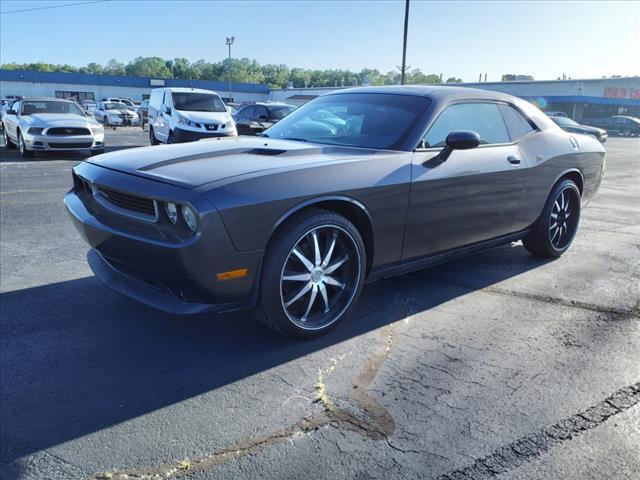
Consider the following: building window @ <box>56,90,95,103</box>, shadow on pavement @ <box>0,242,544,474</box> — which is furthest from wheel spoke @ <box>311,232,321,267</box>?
building window @ <box>56,90,95,103</box>

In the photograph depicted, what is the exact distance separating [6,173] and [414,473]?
397 inches

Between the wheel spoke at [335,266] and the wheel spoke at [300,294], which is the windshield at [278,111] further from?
the wheel spoke at [300,294]

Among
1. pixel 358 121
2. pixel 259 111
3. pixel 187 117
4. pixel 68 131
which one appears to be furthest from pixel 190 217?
pixel 259 111

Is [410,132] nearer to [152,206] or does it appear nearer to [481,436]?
[152,206]

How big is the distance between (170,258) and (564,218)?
157 inches

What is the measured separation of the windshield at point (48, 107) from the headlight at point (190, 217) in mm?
12068

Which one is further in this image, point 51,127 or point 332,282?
point 51,127

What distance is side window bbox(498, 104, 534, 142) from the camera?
4500mm

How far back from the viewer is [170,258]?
264cm

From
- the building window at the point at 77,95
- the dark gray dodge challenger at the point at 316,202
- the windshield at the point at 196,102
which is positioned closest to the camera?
the dark gray dodge challenger at the point at 316,202

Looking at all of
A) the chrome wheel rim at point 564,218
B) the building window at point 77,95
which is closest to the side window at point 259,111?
the chrome wheel rim at point 564,218

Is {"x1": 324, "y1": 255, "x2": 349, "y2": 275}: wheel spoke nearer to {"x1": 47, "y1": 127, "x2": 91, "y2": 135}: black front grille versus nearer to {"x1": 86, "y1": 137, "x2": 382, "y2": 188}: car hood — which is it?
{"x1": 86, "y1": 137, "x2": 382, "y2": 188}: car hood

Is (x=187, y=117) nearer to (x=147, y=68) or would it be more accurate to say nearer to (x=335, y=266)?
(x=335, y=266)

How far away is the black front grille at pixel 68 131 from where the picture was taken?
38.8 feet
